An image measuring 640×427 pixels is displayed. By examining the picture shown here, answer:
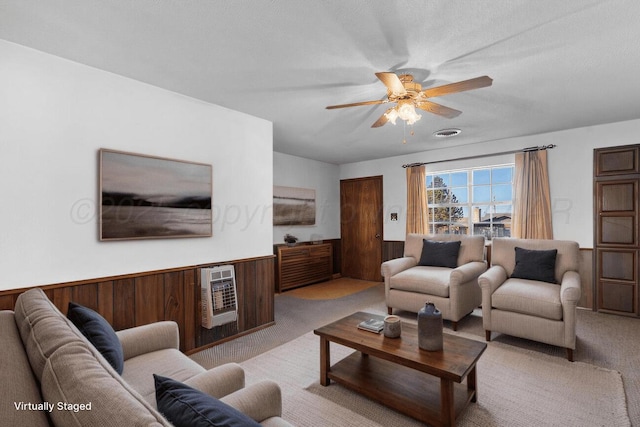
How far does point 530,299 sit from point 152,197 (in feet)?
11.6

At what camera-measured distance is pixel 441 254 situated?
159 inches

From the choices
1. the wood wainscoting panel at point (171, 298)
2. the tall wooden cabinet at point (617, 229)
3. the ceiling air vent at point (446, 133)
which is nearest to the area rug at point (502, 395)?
the wood wainscoting panel at point (171, 298)

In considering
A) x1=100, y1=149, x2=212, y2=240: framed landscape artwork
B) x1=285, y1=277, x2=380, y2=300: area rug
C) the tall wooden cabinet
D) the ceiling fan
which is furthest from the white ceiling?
x1=285, y1=277, x2=380, y2=300: area rug

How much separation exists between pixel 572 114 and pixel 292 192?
408cm

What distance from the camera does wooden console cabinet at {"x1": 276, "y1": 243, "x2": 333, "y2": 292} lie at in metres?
5.12

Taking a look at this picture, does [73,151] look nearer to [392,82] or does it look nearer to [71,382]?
[71,382]

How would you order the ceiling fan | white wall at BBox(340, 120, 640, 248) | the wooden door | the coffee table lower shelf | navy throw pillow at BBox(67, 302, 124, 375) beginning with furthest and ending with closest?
the wooden door
white wall at BBox(340, 120, 640, 248)
the ceiling fan
the coffee table lower shelf
navy throw pillow at BBox(67, 302, 124, 375)

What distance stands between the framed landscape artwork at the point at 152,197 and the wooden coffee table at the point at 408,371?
1628 millimetres

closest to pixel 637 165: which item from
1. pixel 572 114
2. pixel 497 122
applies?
pixel 572 114

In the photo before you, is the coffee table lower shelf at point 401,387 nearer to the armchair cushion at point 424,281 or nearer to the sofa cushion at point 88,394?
the armchair cushion at point 424,281

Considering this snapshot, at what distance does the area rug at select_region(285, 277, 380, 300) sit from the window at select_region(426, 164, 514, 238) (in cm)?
166

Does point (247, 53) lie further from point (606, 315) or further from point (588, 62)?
point (606, 315)

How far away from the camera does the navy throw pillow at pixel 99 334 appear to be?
144cm

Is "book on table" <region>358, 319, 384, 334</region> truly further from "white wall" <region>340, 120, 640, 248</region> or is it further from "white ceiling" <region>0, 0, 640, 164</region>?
"white wall" <region>340, 120, 640, 248</region>
